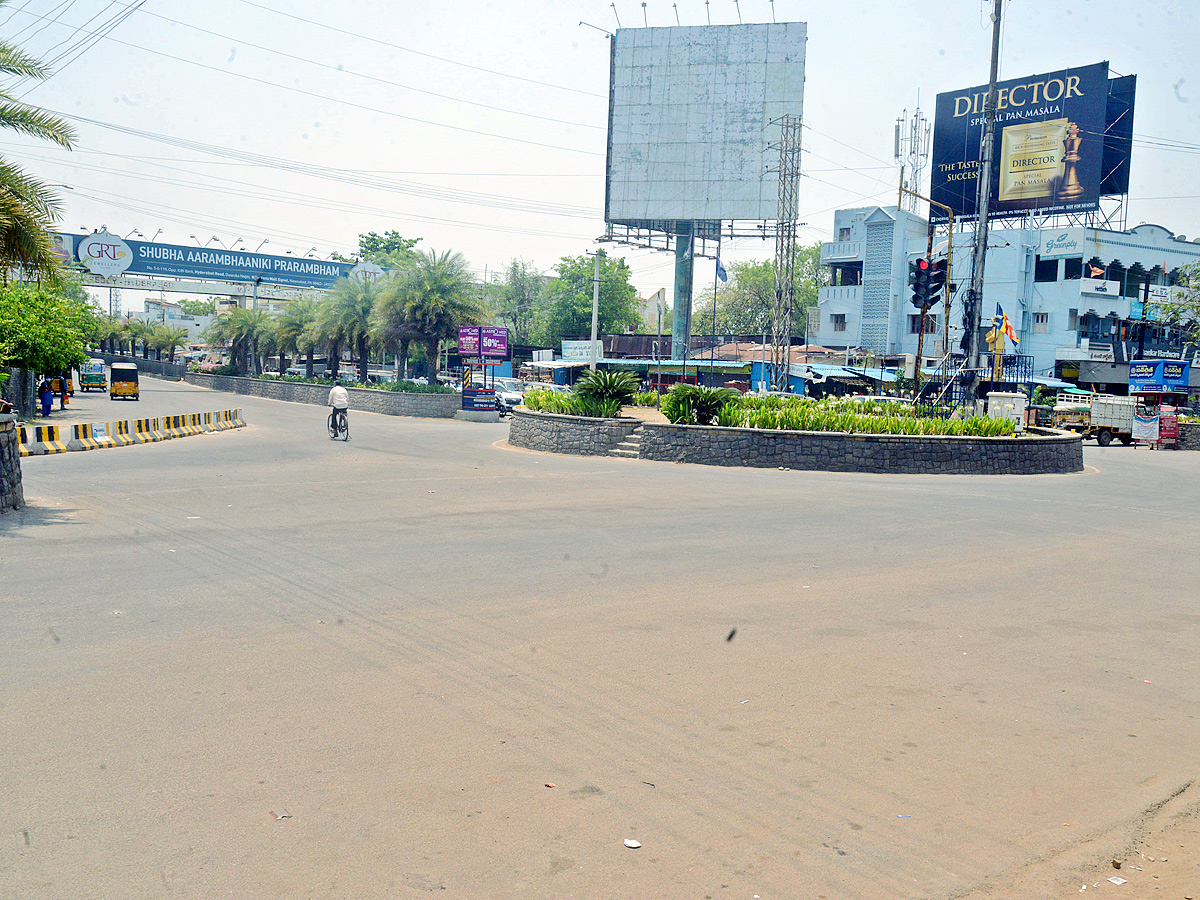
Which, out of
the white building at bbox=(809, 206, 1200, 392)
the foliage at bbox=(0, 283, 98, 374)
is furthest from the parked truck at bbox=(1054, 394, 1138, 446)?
the foliage at bbox=(0, 283, 98, 374)

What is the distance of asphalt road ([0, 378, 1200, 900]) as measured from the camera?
3898 mm

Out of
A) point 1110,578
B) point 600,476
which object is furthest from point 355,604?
point 600,476

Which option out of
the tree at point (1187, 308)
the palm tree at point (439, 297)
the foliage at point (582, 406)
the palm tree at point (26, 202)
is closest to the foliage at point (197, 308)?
the palm tree at point (439, 297)

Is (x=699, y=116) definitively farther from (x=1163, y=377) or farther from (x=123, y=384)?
(x=123, y=384)

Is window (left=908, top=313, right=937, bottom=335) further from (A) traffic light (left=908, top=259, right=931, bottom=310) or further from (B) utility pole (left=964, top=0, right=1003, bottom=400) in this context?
(A) traffic light (left=908, top=259, right=931, bottom=310)

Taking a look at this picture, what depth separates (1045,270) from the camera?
57438 millimetres

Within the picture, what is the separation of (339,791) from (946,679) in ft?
13.0

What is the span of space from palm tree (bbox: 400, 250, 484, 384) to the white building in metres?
26.2

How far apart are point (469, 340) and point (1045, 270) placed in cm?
3567

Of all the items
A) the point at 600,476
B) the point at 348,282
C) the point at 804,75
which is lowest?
the point at 600,476

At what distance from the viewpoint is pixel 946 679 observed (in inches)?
249

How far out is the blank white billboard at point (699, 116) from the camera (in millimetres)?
55750

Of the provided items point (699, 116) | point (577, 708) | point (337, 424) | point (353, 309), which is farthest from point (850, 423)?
point (699, 116)

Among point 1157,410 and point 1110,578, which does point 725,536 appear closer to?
point 1110,578
